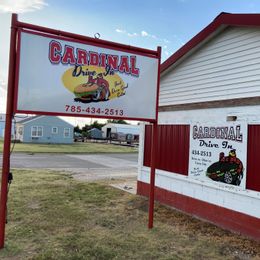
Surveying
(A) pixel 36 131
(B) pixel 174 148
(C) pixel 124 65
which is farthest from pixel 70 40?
(A) pixel 36 131

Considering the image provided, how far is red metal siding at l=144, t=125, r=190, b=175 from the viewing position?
9.06m

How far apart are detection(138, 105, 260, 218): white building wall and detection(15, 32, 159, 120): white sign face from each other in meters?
1.79

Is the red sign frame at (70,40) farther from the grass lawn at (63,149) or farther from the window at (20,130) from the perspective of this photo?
the window at (20,130)

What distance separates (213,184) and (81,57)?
4.20 meters

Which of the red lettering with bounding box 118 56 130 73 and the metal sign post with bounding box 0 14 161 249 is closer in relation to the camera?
the metal sign post with bounding box 0 14 161 249

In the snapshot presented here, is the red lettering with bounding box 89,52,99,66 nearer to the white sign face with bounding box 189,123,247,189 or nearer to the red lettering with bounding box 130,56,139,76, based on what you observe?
the red lettering with bounding box 130,56,139,76

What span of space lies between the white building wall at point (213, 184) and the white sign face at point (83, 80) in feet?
5.88

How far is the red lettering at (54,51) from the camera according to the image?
6102 mm

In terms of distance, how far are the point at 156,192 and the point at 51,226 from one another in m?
3.86

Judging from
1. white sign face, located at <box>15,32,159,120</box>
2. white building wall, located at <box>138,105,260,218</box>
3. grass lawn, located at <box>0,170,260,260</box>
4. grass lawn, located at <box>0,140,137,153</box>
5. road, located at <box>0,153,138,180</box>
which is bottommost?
grass lawn, located at <box>0,170,260,260</box>

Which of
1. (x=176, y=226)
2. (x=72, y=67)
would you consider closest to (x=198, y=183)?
(x=176, y=226)

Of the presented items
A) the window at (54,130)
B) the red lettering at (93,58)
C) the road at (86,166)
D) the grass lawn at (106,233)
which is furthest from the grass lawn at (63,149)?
the red lettering at (93,58)

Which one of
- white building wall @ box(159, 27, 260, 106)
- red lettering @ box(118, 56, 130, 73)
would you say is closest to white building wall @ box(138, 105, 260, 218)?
white building wall @ box(159, 27, 260, 106)

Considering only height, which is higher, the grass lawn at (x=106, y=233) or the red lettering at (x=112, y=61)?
the red lettering at (x=112, y=61)
